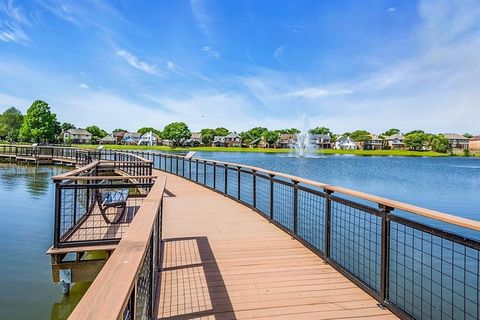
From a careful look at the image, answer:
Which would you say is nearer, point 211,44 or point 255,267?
point 255,267

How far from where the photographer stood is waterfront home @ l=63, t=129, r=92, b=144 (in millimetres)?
97137

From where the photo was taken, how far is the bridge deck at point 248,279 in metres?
3.00

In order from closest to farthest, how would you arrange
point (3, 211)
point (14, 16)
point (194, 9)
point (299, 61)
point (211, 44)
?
point (3, 211) → point (194, 9) → point (14, 16) → point (211, 44) → point (299, 61)

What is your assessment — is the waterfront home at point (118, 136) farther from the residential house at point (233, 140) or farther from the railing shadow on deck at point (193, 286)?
the railing shadow on deck at point (193, 286)

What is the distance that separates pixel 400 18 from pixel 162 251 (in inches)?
1171

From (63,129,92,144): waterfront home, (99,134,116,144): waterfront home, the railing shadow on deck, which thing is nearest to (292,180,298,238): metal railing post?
the railing shadow on deck

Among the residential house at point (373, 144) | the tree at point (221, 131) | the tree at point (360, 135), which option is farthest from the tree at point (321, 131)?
the tree at point (221, 131)

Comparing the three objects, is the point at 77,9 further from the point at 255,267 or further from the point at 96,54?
the point at 255,267

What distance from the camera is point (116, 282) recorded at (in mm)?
1186

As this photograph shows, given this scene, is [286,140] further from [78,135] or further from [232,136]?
[78,135]

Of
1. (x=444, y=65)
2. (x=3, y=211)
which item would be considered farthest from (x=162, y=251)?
(x=444, y=65)

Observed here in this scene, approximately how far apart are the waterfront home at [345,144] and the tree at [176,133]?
49.7 m

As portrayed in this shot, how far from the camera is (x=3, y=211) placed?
11711 millimetres

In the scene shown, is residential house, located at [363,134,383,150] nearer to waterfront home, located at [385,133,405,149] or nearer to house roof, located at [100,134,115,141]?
waterfront home, located at [385,133,405,149]
